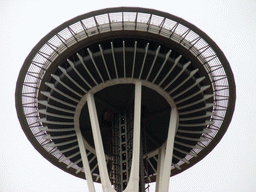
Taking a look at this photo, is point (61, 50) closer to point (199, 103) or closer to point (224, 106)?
point (199, 103)

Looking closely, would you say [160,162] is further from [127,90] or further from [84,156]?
[127,90]

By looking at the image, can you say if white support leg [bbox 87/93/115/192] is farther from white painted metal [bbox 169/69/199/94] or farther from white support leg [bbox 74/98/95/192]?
white painted metal [bbox 169/69/199/94]

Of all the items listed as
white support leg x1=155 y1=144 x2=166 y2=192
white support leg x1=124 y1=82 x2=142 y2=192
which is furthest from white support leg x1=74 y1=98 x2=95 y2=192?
white support leg x1=155 y1=144 x2=166 y2=192

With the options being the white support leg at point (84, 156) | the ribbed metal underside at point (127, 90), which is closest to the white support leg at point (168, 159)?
the ribbed metal underside at point (127, 90)

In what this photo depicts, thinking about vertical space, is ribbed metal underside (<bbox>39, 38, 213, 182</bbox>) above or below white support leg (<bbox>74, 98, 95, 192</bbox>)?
above

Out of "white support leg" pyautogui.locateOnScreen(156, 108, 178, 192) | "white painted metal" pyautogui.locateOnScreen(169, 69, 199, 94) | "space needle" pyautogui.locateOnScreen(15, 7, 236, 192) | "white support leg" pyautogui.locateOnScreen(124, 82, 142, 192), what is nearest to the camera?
"white support leg" pyautogui.locateOnScreen(124, 82, 142, 192)

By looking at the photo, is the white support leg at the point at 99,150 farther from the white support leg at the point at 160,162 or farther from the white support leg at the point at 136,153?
the white support leg at the point at 160,162
